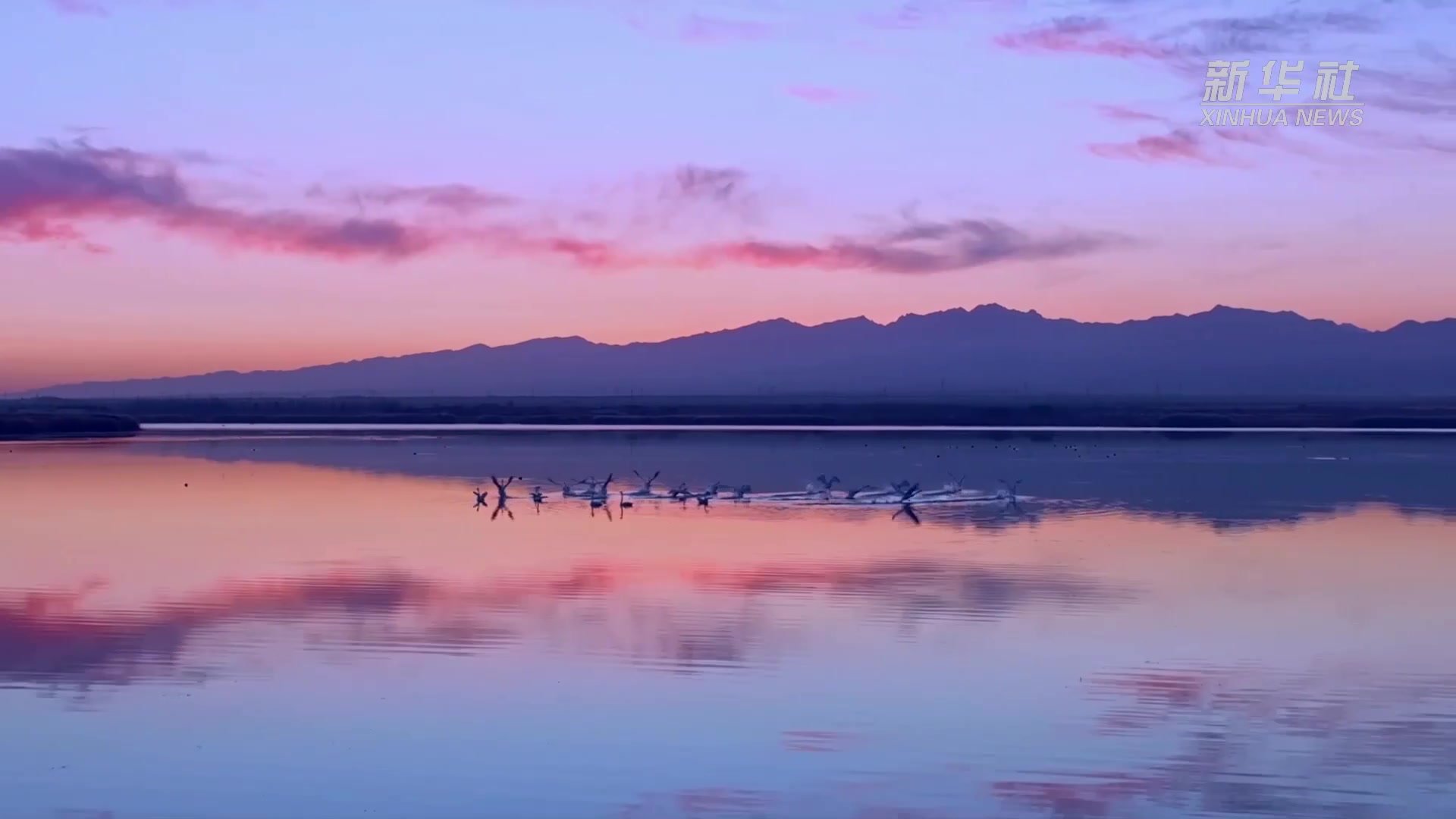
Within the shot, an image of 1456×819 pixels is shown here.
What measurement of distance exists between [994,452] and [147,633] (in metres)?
29.5

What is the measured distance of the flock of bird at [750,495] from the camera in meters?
24.3

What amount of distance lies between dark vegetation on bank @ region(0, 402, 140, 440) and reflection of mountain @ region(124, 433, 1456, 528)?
6005mm

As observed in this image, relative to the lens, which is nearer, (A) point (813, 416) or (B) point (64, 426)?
(B) point (64, 426)

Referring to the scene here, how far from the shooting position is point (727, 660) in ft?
37.8

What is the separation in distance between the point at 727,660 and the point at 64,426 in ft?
159

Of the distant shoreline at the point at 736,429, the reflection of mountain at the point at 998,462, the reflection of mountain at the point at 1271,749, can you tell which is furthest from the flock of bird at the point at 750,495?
the distant shoreline at the point at 736,429

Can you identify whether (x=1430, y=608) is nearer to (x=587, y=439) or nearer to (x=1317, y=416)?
(x=587, y=439)

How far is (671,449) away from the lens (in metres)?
41.0

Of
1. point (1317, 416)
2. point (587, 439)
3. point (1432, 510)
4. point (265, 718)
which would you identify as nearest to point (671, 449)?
point (587, 439)

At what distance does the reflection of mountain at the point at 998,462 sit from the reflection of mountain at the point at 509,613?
20.8 ft

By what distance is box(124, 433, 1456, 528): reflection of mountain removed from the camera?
24.9 meters

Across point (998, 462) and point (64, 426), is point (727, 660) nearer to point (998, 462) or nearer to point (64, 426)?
point (998, 462)

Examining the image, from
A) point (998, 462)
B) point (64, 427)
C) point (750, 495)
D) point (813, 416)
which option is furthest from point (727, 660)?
point (813, 416)

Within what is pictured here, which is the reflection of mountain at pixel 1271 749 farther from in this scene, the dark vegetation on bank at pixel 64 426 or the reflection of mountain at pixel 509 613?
the dark vegetation on bank at pixel 64 426
